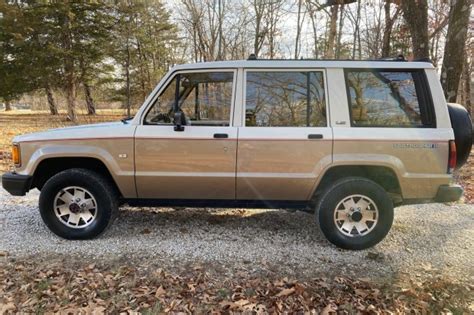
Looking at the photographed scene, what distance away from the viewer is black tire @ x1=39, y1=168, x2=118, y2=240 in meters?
3.87

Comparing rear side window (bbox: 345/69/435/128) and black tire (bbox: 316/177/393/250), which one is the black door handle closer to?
black tire (bbox: 316/177/393/250)

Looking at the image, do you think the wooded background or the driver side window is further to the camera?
the wooded background

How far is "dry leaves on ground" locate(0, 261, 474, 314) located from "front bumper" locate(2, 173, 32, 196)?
918 millimetres

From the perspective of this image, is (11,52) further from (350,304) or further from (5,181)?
(350,304)

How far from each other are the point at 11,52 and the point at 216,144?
937 inches

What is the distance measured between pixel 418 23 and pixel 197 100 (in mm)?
6763

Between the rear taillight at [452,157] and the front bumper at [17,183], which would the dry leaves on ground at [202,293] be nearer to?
the front bumper at [17,183]

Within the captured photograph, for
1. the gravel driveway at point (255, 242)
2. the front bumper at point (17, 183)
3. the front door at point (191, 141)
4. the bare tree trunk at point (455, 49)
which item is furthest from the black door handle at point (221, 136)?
the bare tree trunk at point (455, 49)

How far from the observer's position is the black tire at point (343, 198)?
3750mm

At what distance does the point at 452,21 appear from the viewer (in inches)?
324

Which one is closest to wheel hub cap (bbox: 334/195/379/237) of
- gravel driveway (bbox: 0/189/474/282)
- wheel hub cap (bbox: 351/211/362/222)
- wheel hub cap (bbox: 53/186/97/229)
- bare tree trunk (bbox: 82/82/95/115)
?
wheel hub cap (bbox: 351/211/362/222)

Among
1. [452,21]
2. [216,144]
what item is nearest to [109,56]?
[452,21]

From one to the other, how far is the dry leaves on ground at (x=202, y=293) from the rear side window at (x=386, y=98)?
1645 mm

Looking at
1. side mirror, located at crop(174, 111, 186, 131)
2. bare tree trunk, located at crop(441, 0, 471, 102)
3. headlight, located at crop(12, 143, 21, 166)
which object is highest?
bare tree trunk, located at crop(441, 0, 471, 102)
